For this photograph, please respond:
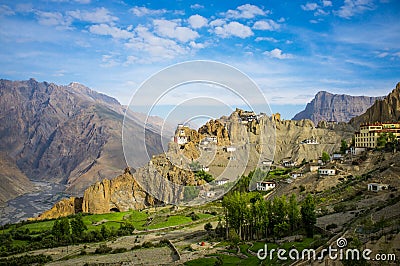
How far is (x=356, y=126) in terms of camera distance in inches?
3371

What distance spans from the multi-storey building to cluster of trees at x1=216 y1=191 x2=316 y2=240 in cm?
2689

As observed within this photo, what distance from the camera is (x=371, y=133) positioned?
165ft

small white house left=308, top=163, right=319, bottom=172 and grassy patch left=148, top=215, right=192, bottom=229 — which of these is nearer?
grassy patch left=148, top=215, right=192, bottom=229

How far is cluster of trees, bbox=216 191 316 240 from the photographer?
2595 centimetres

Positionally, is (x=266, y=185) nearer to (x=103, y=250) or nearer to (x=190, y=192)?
(x=190, y=192)

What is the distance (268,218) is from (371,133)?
97.9 feet

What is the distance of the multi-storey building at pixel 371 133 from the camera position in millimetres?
49969

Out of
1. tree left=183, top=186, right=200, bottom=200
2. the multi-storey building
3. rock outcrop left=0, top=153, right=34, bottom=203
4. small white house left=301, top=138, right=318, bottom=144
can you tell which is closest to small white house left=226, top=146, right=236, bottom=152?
tree left=183, top=186, right=200, bottom=200

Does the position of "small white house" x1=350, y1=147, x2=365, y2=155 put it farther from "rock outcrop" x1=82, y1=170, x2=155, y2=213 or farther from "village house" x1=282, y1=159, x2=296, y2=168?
"rock outcrop" x1=82, y1=170, x2=155, y2=213

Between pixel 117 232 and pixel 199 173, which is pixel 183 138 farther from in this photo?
pixel 117 232

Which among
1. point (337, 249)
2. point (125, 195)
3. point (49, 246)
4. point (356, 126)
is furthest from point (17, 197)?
point (337, 249)

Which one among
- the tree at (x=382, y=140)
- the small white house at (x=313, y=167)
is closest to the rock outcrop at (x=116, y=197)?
the small white house at (x=313, y=167)

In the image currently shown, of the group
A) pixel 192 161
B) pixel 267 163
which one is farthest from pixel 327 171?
pixel 267 163

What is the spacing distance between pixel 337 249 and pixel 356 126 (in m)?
74.0
